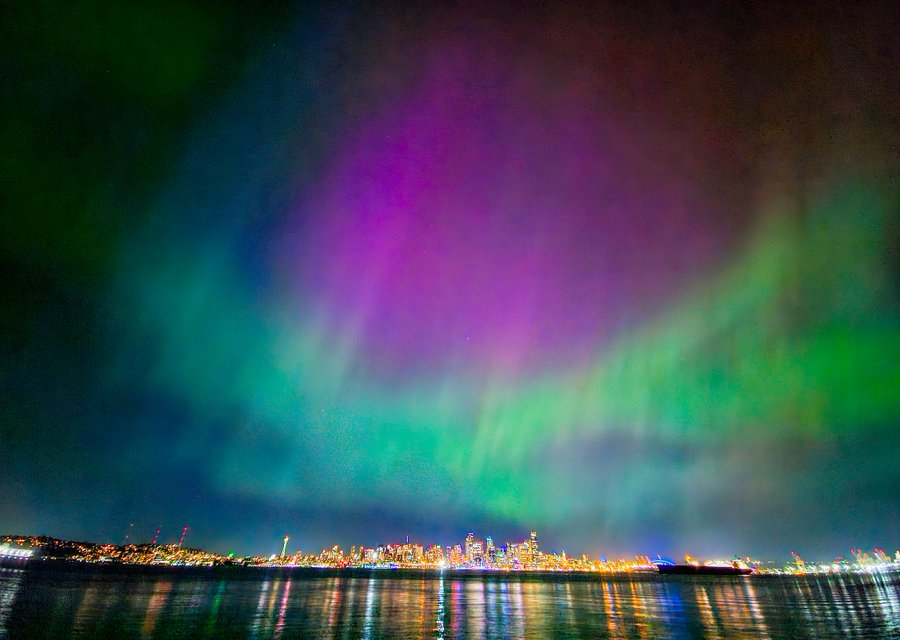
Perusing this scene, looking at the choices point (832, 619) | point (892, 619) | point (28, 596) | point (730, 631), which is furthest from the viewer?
point (28, 596)

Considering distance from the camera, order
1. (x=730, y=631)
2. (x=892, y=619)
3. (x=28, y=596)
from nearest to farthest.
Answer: (x=730, y=631) → (x=892, y=619) → (x=28, y=596)

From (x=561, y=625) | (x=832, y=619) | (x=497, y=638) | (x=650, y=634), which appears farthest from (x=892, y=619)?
(x=497, y=638)

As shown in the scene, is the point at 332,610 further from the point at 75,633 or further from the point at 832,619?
A: the point at 832,619

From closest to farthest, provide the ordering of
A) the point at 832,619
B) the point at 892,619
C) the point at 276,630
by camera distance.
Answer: the point at 276,630
the point at 892,619
the point at 832,619

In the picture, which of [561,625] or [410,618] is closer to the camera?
[561,625]

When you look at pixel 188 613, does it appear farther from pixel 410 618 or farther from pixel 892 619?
pixel 892 619

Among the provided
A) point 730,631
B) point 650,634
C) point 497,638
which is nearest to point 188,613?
point 497,638

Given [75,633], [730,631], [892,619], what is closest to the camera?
[75,633]

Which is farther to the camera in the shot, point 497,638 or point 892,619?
point 892,619

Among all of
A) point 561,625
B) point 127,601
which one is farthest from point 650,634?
point 127,601
